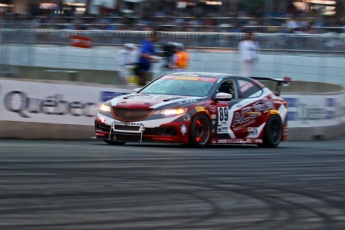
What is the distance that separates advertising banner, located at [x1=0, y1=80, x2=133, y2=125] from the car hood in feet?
5.63

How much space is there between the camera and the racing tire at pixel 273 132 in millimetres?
12977

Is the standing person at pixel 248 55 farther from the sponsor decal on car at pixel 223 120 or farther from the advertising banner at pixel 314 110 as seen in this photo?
the sponsor decal on car at pixel 223 120

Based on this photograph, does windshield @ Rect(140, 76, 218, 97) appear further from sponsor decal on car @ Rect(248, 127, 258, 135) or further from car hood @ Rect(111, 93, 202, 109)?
sponsor decal on car @ Rect(248, 127, 258, 135)

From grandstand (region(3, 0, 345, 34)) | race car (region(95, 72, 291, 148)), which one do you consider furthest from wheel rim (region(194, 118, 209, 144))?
grandstand (region(3, 0, 345, 34))

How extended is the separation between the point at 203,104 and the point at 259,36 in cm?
1178

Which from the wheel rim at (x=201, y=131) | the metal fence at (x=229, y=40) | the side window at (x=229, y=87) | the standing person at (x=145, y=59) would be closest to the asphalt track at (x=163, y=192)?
the wheel rim at (x=201, y=131)

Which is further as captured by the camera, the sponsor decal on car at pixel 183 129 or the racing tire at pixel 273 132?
the racing tire at pixel 273 132

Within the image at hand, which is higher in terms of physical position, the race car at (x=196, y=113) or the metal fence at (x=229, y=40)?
the metal fence at (x=229, y=40)

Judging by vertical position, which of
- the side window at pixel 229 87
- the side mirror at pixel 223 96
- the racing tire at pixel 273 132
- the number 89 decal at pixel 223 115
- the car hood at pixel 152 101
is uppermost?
the side window at pixel 229 87

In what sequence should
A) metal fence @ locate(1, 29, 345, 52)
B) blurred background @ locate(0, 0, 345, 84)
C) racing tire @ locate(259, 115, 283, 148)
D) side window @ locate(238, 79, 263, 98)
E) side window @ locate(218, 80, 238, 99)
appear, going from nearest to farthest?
1. side window @ locate(218, 80, 238, 99)
2. side window @ locate(238, 79, 263, 98)
3. racing tire @ locate(259, 115, 283, 148)
4. blurred background @ locate(0, 0, 345, 84)
5. metal fence @ locate(1, 29, 345, 52)

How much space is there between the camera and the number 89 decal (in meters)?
11.9

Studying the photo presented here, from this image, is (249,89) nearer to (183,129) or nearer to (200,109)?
(200,109)

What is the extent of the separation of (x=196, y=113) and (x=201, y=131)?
39 cm

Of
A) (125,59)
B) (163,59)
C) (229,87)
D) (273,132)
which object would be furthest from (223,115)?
(125,59)
